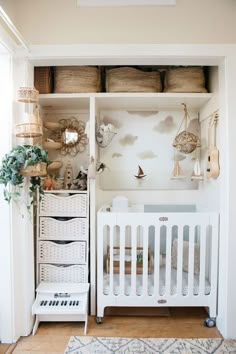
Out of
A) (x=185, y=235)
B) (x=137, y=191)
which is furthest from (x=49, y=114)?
(x=185, y=235)

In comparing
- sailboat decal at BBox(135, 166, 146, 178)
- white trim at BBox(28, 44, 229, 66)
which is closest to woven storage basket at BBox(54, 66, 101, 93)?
white trim at BBox(28, 44, 229, 66)

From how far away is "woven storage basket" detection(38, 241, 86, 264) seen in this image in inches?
86.9

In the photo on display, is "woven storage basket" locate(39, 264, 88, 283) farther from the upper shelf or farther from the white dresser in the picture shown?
the upper shelf

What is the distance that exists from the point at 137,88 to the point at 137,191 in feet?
3.26

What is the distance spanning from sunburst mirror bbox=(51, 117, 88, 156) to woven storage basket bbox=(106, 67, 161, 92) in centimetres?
48

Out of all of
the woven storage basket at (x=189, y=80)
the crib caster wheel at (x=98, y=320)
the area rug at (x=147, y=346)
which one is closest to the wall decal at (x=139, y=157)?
the woven storage basket at (x=189, y=80)

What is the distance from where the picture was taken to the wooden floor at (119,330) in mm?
1881

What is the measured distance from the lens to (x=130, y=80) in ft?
7.45

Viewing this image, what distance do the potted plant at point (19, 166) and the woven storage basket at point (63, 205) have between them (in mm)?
346

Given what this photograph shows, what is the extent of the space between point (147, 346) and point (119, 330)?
0.91ft

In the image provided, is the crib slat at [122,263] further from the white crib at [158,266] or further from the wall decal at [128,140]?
A: the wall decal at [128,140]

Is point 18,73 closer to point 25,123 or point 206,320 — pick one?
point 25,123

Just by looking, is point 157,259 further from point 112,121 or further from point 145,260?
point 112,121

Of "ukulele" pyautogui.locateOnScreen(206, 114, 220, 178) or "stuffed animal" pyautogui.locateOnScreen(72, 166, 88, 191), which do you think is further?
"stuffed animal" pyautogui.locateOnScreen(72, 166, 88, 191)
